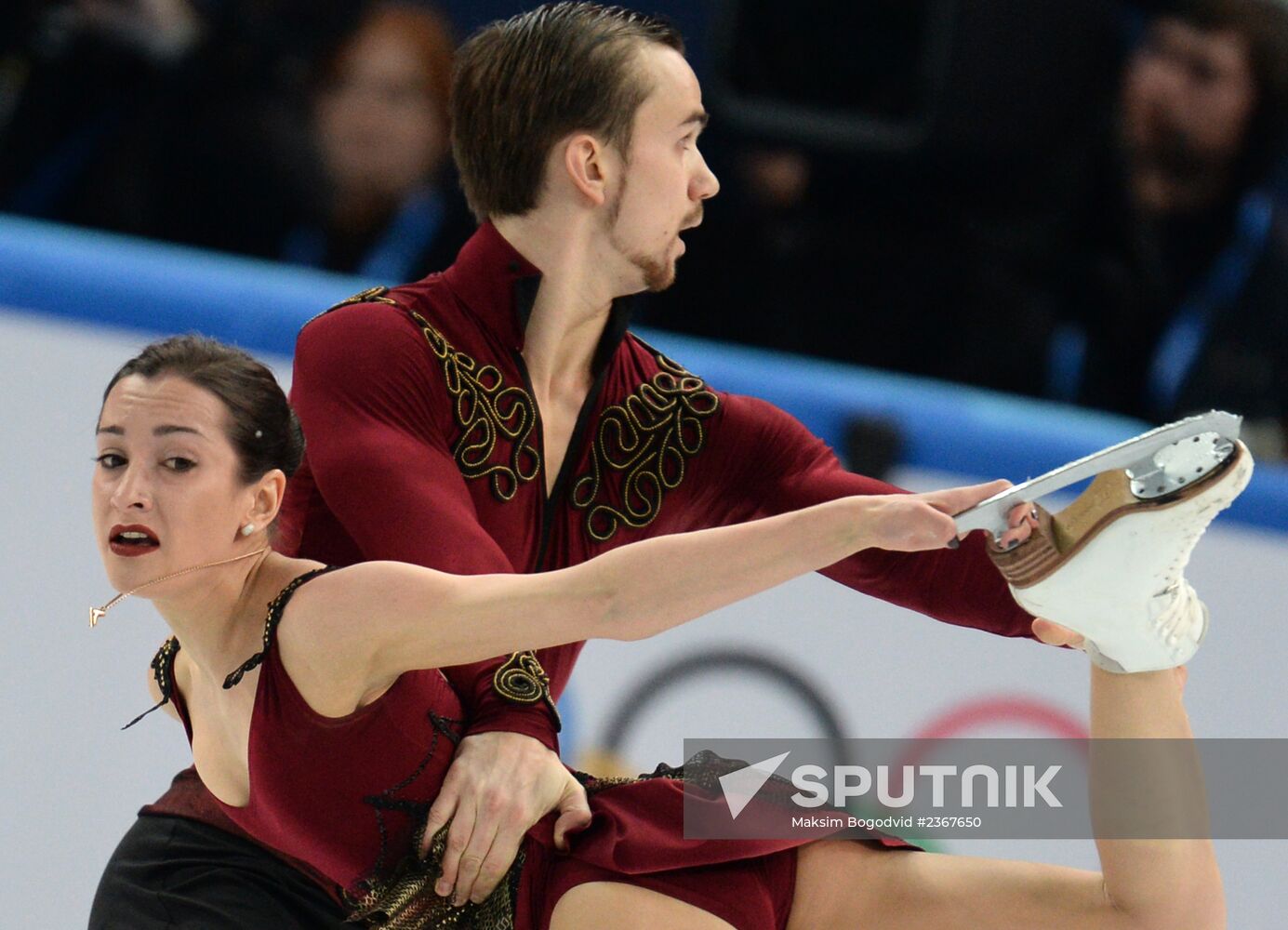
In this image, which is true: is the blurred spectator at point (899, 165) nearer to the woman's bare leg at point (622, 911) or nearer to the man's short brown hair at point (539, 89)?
the man's short brown hair at point (539, 89)

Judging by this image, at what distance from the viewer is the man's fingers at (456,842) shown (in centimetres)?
198

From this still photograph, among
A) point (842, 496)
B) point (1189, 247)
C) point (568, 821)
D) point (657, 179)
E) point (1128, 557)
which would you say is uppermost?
point (1189, 247)

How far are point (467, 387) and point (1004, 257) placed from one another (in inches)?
77.8

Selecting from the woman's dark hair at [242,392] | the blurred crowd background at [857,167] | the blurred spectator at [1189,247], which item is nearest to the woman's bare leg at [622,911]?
the woman's dark hair at [242,392]

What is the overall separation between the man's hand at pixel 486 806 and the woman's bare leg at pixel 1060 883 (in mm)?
358

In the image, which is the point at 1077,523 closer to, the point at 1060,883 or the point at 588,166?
the point at 1060,883

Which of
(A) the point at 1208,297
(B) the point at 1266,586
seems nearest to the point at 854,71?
(A) the point at 1208,297

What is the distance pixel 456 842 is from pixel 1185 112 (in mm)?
2527

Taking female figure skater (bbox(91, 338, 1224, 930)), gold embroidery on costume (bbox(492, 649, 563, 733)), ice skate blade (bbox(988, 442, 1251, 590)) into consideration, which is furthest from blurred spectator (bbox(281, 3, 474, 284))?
ice skate blade (bbox(988, 442, 1251, 590))

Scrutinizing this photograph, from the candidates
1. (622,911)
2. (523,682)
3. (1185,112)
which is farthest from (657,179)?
(1185,112)

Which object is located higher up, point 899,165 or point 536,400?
point 899,165

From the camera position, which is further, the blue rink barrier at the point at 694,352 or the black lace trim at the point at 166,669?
the blue rink barrier at the point at 694,352

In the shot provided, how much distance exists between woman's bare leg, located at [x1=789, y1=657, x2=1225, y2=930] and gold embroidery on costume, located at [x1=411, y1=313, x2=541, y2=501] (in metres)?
0.56

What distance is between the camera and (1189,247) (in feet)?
12.8
